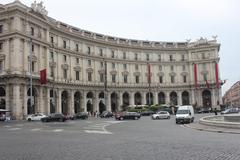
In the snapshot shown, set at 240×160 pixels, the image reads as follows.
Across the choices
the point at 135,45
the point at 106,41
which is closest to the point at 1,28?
the point at 106,41

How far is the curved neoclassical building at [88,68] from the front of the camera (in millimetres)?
59156

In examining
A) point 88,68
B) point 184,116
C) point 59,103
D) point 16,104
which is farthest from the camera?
point 88,68

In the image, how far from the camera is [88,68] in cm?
8275

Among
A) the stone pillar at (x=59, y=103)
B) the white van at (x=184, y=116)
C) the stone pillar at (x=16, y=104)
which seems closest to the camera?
the white van at (x=184, y=116)

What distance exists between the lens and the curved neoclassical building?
194 feet

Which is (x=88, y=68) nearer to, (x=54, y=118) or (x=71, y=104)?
(x=71, y=104)

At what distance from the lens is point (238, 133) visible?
804 inches

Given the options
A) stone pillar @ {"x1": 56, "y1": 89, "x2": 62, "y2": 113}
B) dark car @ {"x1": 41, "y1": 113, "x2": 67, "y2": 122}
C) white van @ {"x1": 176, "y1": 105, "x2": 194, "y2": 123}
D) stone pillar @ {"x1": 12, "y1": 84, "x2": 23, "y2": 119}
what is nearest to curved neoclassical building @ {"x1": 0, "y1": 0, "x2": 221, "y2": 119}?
stone pillar @ {"x1": 12, "y1": 84, "x2": 23, "y2": 119}

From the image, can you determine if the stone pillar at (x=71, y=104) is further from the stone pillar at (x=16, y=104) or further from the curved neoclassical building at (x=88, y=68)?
the stone pillar at (x=16, y=104)

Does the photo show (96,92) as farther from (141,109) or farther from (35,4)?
(35,4)

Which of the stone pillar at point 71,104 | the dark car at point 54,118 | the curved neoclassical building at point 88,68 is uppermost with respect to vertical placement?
the curved neoclassical building at point 88,68

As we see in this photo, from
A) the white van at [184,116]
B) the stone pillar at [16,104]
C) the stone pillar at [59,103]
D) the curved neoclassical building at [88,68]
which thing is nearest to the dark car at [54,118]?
the stone pillar at [16,104]

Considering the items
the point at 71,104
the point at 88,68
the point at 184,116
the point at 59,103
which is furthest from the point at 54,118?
the point at 88,68

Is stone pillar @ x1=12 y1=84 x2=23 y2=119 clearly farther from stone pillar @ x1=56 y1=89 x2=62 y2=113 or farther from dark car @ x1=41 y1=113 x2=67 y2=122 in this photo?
stone pillar @ x1=56 y1=89 x2=62 y2=113
